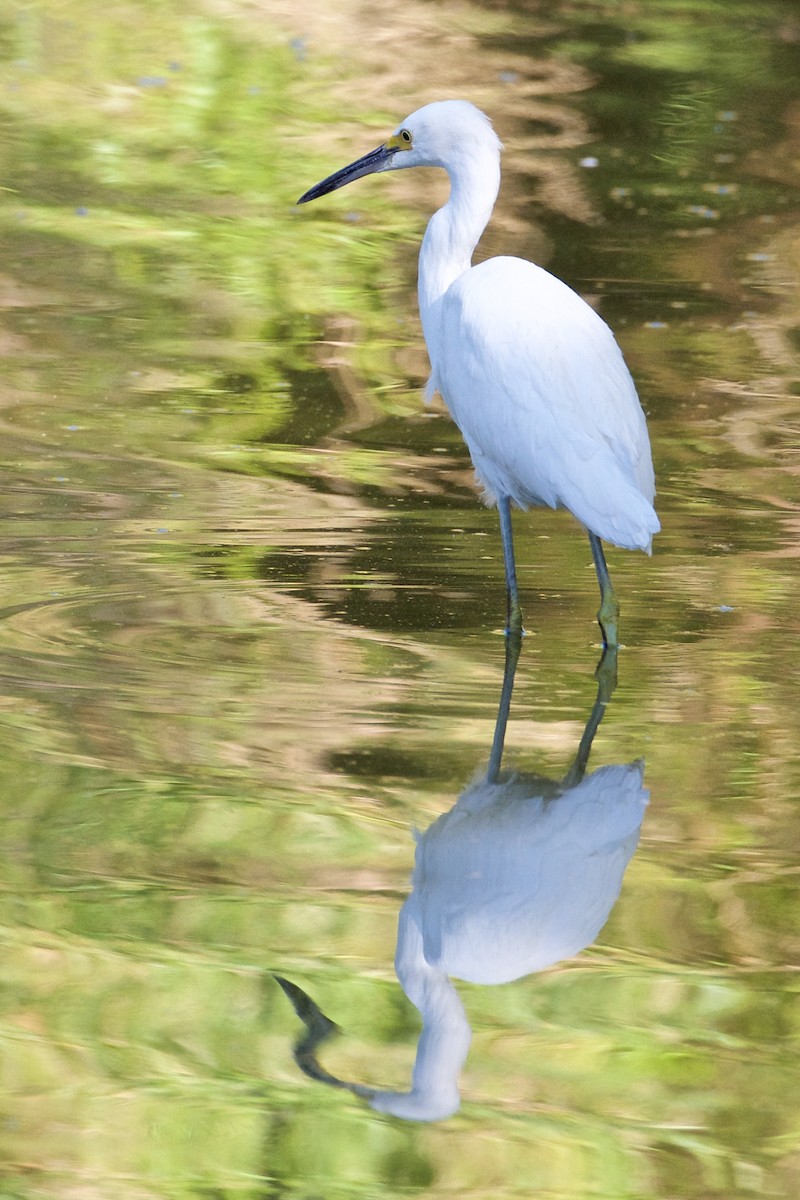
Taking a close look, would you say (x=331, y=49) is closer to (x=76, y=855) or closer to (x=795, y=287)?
→ (x=795, y=287)

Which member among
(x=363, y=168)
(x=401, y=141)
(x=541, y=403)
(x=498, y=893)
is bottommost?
(x=498, y=893)

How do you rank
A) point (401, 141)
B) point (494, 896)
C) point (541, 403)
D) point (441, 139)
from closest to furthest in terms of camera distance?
point (494, 896) < point (541, 403) < point (441, 139) < point (401, 141)

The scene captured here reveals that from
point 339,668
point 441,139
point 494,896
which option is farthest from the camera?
point 441,139

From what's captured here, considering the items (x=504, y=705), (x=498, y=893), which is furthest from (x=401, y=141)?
(x=498, y=893)

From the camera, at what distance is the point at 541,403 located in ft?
19.6

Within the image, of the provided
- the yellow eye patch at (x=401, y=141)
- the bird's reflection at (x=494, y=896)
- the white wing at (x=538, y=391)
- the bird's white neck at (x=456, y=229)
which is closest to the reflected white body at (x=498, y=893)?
the bird's reflection at (x=494, y=896)

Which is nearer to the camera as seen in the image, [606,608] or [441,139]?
[606,608]

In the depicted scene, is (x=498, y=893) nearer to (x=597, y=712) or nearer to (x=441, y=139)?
(x=597, y=712)

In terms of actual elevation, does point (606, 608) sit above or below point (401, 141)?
below

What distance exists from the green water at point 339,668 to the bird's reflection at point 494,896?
1.6 inches

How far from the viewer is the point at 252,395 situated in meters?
8.73

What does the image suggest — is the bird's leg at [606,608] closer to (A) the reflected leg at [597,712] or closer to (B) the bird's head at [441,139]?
(A) the reflected leg at [597,712]

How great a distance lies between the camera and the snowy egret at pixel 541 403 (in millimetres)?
5836

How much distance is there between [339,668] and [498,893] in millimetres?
1513
